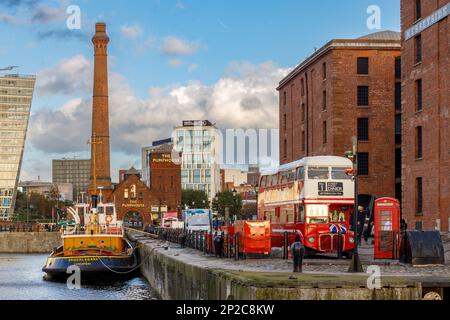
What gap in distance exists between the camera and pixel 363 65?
74.9 meters

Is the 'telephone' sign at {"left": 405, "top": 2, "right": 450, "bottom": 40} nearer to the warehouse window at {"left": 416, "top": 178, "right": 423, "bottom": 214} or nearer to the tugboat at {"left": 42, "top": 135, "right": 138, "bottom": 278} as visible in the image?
the warehouse window at {"left": 416, "top": 178, "right": 423, "bottom": 214}

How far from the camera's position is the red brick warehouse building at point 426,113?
5297 cm

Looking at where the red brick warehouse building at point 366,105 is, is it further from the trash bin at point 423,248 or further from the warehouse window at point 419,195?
the trash bin at point 423,248

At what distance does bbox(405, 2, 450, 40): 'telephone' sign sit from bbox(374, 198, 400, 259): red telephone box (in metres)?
21.7

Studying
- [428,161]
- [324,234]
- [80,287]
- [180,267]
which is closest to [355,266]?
[180,267]

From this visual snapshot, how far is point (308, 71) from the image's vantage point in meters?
82.9

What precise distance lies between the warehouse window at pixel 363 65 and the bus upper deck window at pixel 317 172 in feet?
126

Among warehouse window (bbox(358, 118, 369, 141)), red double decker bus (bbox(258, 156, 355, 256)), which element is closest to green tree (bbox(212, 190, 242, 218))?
warehouse window (bbox(358, 118, 369, 141))

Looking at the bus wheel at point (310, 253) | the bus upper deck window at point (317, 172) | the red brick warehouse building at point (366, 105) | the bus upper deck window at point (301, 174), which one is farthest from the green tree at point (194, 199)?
the bus upper deck window at point (317, 172)

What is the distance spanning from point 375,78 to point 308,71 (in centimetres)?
957

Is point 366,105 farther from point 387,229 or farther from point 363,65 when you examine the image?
point 387,229

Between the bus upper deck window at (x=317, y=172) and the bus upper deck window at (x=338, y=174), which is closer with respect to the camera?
the bus upper deck window at (x=317, y=172)

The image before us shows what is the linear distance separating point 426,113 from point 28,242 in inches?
2792
